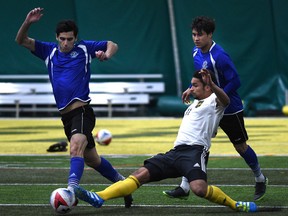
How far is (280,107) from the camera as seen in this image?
28.1 meters

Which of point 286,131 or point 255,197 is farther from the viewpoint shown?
point 286,131

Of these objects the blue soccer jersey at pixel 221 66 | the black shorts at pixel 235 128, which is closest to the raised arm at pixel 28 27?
the blue soccer jersey at pixel 221 66

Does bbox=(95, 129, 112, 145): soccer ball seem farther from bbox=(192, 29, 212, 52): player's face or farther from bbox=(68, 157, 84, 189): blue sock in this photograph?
bbox=(68, 157, 84, 189): blue sock

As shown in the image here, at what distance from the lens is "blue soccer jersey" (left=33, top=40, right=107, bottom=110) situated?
9039mm

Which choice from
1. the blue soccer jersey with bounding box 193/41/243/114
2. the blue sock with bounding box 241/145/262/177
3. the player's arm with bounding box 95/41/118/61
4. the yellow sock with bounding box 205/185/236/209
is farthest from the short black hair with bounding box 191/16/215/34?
the yellow sock with bounding box 205/185/236/209

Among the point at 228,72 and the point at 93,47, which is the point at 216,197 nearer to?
the point at 228,72

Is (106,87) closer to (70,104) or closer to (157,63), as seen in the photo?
(157,63)

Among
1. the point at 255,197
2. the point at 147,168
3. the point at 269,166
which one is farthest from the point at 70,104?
the point at 269,166

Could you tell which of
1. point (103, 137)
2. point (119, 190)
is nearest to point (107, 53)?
point (119, 190)

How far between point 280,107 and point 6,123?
842 cm

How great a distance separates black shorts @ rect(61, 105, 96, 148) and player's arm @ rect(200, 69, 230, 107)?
1.30 metres

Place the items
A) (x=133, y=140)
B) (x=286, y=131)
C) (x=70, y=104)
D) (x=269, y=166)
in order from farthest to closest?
(x=286, y=131) → (x=133, y=140) → (x=269, y=166) → (x=70, y=104)

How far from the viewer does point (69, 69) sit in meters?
9.14

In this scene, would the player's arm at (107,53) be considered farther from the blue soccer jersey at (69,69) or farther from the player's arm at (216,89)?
the player's arm at (216,89)
